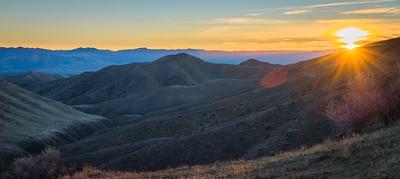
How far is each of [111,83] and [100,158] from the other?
150 meters

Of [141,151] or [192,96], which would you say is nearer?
[141,151]

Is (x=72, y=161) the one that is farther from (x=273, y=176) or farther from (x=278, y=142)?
(x=273, y=176)

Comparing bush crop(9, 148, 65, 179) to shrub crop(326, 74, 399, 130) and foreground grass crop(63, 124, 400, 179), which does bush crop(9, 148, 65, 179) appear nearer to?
foreground grass crop(63, 124, 400, 179)

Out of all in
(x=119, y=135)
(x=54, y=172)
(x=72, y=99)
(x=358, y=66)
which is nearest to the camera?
(x=54, y=172)

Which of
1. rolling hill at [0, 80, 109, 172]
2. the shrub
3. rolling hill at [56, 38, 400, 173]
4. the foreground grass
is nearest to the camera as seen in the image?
the foreground grass

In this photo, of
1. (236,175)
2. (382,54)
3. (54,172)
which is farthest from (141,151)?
(382,54)

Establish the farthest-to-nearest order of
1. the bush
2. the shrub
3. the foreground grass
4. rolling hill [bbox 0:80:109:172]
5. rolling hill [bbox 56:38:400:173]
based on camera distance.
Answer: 1. rolling hill [bbox 0:80:109:172]
2. the bush
3. rolling hill [bbox 56:38:400:173]
4. the shrub
5. the foreground grass

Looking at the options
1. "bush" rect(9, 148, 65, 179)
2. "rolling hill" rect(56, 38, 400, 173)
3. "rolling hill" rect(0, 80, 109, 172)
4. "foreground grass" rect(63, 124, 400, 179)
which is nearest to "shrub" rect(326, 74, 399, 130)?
"rolling hill" rect(56, 38, 400, 173)

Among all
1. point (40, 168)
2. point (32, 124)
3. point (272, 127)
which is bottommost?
point (32, 124)

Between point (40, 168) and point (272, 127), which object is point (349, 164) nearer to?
point (40, 168)

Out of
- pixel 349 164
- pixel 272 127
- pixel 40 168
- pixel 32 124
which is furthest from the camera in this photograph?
pixel 32 124

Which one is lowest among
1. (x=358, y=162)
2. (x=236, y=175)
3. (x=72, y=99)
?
(x=72, y=99)

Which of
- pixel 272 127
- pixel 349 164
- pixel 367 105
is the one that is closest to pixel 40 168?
pixel 272 127

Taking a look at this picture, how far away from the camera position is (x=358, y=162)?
13055 millimetres
